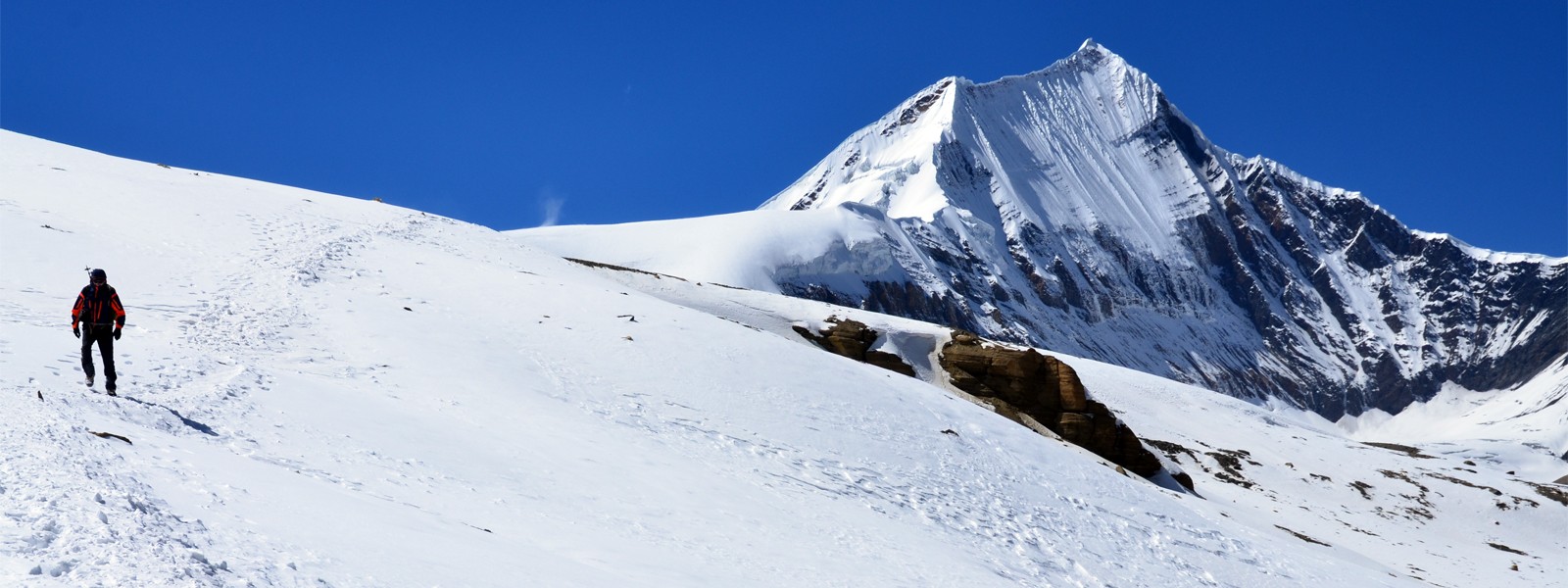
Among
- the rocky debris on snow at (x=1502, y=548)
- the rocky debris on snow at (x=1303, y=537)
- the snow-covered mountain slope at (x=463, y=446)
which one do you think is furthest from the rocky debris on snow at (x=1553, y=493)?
the rocky debris on snow at (x=1303, y=537)

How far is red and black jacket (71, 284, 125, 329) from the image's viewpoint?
1427 cm

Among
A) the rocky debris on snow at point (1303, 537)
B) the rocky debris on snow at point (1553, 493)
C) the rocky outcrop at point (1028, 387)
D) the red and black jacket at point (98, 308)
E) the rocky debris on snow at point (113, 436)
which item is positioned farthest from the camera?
the rocky debris on snow at point (1553, 493)

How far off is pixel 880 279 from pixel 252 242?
11725 cm

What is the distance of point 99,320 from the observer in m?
14.2

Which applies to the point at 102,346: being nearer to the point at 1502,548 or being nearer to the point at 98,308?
the point at 98,308

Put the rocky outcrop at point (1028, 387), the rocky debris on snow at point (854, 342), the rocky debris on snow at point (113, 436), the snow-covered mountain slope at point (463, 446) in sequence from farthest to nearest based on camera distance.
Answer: the rocky debris on snow at point (854, 342), the rocky outcrop at point (1028, 387), the rocky debris on snow at point (113, 436), the snow-covered mountain slope at point (463, 446)

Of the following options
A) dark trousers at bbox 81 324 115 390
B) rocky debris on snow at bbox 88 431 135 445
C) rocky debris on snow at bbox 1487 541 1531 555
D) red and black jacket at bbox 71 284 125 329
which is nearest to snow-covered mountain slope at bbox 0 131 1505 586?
rocky debris on snow at bbox 88 431 135 445

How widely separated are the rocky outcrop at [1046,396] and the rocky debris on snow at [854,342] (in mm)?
1909

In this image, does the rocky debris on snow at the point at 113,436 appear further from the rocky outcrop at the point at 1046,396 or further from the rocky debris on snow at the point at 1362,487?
the rocky debris on snow at the point at 1362,487

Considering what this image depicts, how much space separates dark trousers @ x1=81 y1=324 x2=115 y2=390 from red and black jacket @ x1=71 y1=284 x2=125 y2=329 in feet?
0.23

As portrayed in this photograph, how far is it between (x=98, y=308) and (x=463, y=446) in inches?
182

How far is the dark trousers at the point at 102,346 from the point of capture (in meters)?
13.9

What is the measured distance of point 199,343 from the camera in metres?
18.4

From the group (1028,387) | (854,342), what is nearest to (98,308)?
(854,342)
